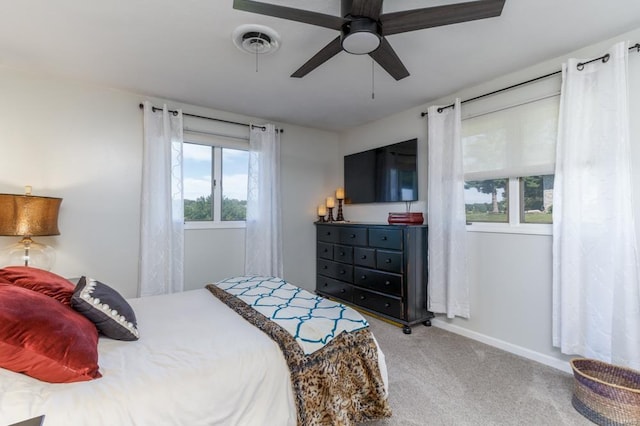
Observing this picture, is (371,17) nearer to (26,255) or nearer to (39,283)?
(39,283)

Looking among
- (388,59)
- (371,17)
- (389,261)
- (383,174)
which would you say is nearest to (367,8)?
(371,17)

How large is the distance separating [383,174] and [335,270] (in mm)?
1401

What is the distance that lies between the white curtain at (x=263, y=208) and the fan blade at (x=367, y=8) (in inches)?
97.7

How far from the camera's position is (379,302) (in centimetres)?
342

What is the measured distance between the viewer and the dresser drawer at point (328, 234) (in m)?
4.07

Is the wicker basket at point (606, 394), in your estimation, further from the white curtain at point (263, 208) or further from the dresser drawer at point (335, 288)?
the white curtain at point (263, 208)

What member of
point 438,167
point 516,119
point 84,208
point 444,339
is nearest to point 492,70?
point 516,119

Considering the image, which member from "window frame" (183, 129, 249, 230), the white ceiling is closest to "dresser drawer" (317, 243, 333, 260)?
"window frame" (183, 129, 249, 230)

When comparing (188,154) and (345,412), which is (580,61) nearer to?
(345,412)

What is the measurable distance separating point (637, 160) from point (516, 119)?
87 centimetres

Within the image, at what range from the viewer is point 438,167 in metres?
3.21

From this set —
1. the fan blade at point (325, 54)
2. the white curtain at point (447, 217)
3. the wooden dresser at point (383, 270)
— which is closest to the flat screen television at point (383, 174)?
the white curtain at point (447, 217)

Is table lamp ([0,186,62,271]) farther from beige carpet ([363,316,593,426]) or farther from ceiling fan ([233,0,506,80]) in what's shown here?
beige carpet ([363,316,593,426])

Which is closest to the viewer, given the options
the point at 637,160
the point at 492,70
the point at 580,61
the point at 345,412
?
the point at 345,412
